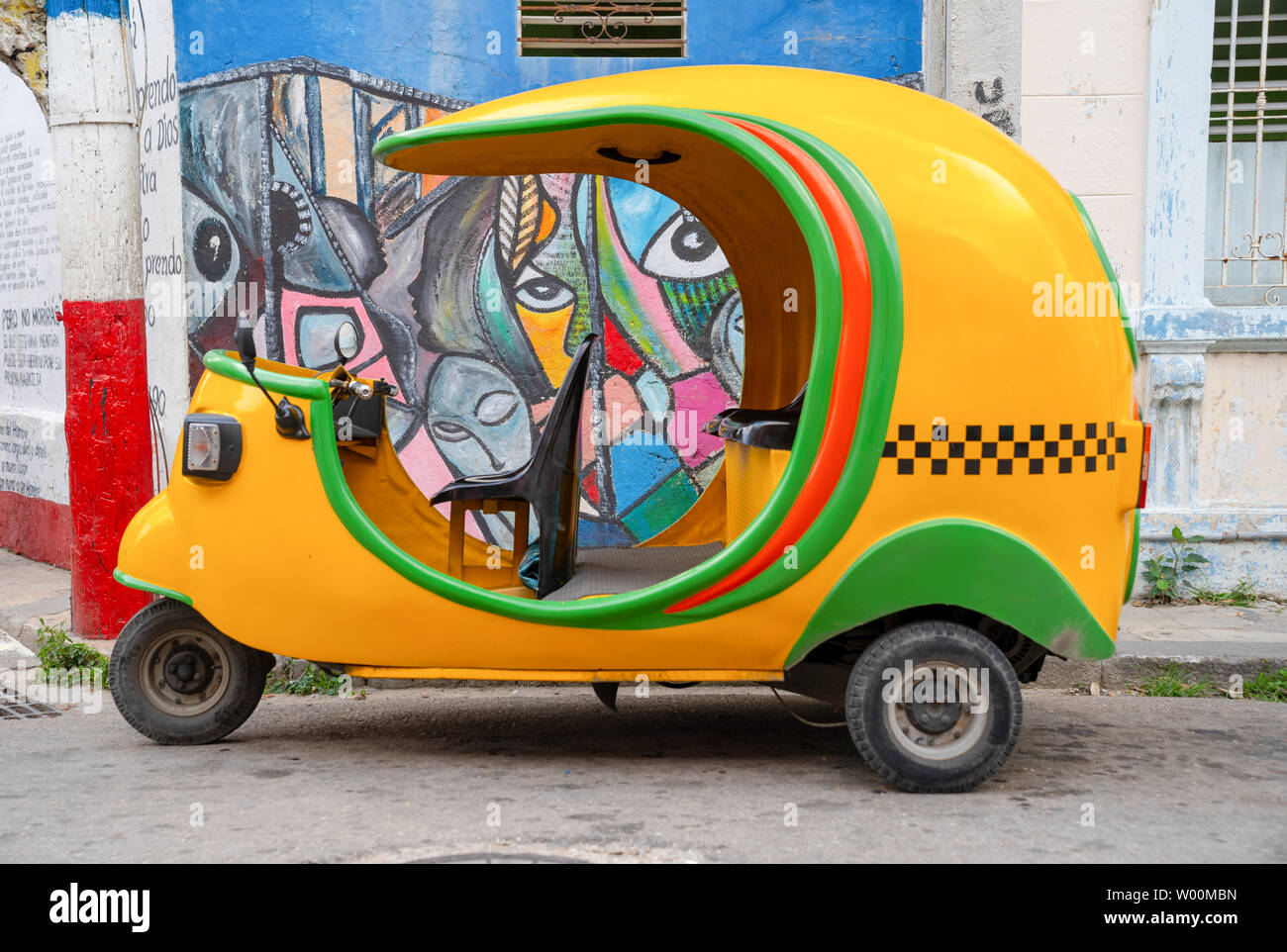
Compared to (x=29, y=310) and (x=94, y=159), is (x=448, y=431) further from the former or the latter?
(x=29, y=310)

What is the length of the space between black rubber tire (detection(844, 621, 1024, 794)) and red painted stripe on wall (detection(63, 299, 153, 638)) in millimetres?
3884

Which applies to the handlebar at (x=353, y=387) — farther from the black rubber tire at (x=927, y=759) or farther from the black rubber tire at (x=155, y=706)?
the black rubber tire at (x=927, y=759)

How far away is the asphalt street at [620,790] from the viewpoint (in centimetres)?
346

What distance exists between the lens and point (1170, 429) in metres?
A: 6.71

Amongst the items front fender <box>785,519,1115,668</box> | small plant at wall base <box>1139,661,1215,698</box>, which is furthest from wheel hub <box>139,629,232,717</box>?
small plant at wall base <box>1139,661,1215,698</box>

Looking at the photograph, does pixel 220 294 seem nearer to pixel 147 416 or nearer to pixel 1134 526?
pixel 147 416

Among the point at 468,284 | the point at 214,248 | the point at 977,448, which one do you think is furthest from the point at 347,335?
the point at 977,448

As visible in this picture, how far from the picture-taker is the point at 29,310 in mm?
8984

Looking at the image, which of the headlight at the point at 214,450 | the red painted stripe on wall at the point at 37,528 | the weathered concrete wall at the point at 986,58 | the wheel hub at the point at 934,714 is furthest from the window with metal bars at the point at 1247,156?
the red painted stripe on wall at the point at 37,528

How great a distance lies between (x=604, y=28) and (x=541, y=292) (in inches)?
59.2

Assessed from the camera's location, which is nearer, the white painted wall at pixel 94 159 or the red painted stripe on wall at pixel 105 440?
the white painted wall at pixel 94 159

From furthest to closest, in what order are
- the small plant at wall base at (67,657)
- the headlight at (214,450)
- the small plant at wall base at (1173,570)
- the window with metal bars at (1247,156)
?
1. the window with metal bars at (1247,156)
2. the small plant at wall base at (1173,570)
3. the small plant at wall base at (67,657)
4. the headlight at (214,450)

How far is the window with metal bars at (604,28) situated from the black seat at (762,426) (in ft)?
8.81
